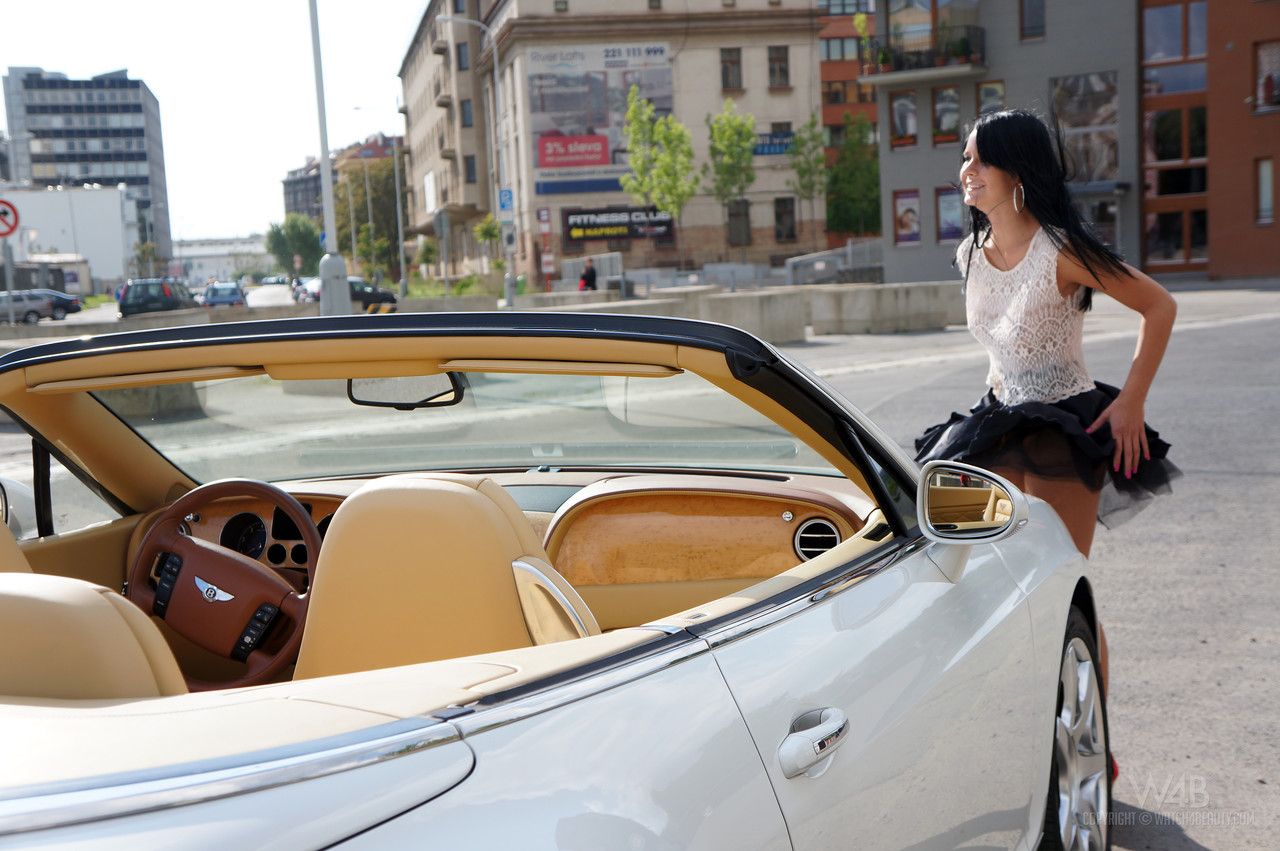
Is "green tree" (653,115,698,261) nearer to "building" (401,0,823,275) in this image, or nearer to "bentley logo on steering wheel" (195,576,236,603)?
"building" (401,0,823,275)

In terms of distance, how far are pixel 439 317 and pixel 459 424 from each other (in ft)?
42.8

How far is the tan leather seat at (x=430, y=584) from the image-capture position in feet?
6.59

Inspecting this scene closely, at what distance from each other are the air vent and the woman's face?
1.05 m

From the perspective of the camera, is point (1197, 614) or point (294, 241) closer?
point (1197, 614)

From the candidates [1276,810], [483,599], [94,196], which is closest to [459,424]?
[1276,810]

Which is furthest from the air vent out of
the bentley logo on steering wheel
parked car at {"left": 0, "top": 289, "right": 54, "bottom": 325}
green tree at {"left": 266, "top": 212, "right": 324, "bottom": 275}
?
green tree at {"left": 266, "top": 212, "right": 324, "bottom": 275}

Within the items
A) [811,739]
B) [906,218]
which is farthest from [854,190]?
[811,739]

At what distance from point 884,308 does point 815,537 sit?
2191 centimetres

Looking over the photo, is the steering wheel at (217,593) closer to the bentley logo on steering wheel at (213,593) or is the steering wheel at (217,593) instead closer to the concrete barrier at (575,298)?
the bentley logo on steering wheel at (213,593)

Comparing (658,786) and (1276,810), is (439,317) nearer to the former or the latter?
(658,786)

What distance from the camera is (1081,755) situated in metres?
3.20

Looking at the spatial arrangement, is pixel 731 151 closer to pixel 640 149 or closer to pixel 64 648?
pixel 640 149

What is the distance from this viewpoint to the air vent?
3415 millimetres

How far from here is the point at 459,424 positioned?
15188 millimetres
